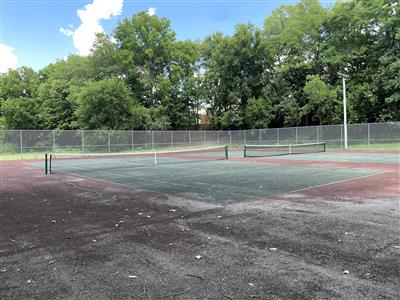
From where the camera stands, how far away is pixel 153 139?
3178 cm

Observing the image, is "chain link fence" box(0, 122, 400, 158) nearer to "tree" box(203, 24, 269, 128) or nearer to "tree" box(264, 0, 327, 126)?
"tree" box(264, 0, 327, 126)

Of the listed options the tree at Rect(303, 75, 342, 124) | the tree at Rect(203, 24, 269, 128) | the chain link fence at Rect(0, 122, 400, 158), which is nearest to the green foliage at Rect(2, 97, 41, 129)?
the chain link fence at Rect(0, 122, 400, 158)

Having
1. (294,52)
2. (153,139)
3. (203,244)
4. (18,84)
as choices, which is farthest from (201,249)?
(18,84)

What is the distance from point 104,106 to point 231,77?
16777 millimetres

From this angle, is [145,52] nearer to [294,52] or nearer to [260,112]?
[260,112]

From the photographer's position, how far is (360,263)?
11.6 ft

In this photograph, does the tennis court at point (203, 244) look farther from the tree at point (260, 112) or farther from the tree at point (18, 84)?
the tree at point (18, 84)

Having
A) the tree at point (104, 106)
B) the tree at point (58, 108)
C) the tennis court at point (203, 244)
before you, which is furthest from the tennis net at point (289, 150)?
the tree at point (58, 108)

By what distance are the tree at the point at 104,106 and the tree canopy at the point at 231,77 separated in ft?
0.35

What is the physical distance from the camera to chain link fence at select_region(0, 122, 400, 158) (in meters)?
25.7

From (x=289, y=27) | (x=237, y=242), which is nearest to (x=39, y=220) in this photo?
(x=237, y=242)

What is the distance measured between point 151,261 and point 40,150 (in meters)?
25.9

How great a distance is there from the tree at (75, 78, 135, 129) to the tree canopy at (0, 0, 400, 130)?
0.11m

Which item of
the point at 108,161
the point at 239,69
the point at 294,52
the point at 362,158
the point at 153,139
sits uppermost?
the point at 294,52
